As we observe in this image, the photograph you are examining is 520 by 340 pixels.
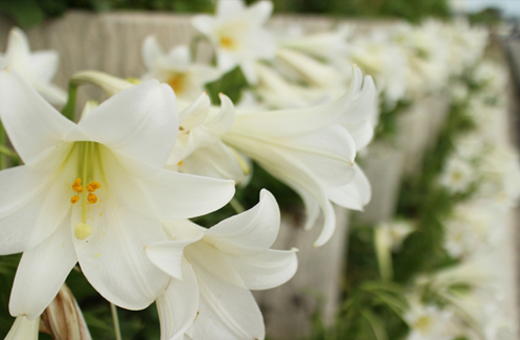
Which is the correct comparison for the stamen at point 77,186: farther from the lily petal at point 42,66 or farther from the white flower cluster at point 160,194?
the lily petal at point 42,66

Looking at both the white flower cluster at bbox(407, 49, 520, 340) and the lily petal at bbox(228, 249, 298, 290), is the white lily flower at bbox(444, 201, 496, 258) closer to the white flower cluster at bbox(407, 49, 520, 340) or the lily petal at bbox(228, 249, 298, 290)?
the white flower cluster at bbox(407, 49, 520, 340)

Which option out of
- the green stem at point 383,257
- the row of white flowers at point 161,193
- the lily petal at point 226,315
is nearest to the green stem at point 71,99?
the row of white flowers at point 161,193

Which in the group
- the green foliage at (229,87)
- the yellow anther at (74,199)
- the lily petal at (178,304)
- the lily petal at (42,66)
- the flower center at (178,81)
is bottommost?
the lily petal at (178,304)

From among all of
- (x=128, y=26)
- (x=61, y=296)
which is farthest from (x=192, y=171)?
(x=128, y=26)

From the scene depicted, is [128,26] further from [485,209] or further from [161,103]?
[485,209]

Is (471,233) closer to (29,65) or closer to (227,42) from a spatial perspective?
(227,42)

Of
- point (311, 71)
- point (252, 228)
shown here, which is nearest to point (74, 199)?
point (252, 228)

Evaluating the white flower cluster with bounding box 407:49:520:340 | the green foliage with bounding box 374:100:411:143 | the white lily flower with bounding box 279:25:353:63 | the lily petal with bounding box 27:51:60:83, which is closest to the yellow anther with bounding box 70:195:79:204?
the lily petal with bounding box 27:51:60:83
